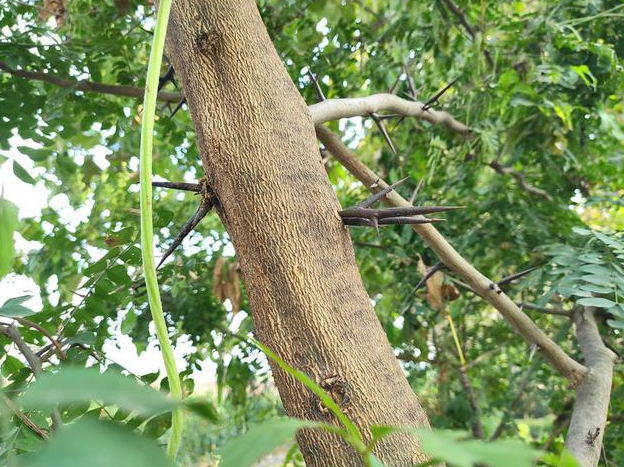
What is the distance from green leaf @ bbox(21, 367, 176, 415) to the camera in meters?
0.24

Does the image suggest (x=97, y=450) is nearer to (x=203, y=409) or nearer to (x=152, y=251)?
(x=203, y=409)

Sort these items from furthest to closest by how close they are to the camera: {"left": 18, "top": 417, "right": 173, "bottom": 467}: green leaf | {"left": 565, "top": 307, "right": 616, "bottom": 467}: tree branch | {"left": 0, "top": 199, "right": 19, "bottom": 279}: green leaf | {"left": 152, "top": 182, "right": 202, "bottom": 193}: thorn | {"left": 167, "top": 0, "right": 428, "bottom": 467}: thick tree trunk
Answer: {"left": 565, "top": 307, "right": 616, "bottom": 467}: tree branch, {"left": 152, "top": 182, "right": 202, "bottom": 193}: thorn, {"left": 167, "top": 0, "right": 428, "bottom": 467}: thick tree trunk, {"left": 0, "top": 199, "right": 19, "bottom": 279}: green leaf, {"left": 18, "top": 417, "right": 173, "bottom": 467}: green leaf

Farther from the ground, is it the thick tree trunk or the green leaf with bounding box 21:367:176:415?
the thick tree trunk

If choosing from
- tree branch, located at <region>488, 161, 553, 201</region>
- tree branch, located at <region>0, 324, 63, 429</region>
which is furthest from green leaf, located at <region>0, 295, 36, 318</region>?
tree branch, located at <region>488, 161, 553, 201</region>

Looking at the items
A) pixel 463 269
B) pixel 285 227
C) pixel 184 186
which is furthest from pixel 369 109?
pixel 285 227

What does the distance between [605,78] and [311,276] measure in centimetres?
121

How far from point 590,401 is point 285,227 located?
764 millimetres

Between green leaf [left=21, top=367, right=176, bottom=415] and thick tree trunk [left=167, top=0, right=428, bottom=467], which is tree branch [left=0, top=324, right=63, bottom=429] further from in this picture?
green leaf [left=21, top=367, right=176, bottom=415]

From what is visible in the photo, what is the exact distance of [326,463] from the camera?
65 centimetres

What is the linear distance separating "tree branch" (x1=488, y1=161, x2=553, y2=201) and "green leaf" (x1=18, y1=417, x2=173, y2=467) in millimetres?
1745

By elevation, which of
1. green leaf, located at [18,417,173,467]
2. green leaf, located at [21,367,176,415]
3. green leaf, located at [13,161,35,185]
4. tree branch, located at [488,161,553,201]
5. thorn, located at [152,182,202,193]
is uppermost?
tree branch, located at [488,161,553,201]

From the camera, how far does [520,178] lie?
198cm

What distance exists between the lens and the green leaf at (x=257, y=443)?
1.04 feet

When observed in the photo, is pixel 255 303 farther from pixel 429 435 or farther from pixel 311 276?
pixel 429 435
